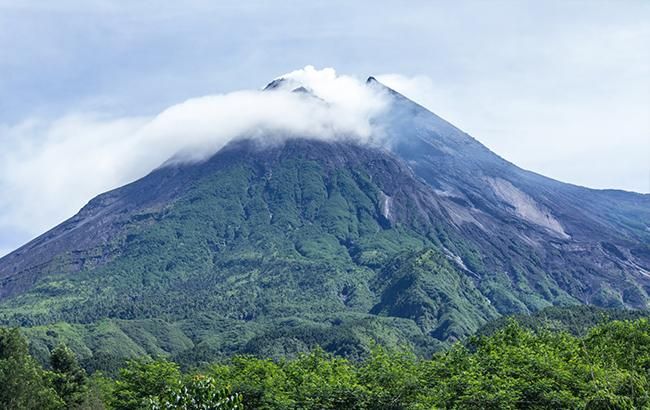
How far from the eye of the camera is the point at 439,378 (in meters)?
41.5

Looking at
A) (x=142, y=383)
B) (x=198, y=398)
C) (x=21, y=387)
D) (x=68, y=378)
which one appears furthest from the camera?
(x=68, y=378)

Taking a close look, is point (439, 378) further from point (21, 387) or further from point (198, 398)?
point (21, 387)

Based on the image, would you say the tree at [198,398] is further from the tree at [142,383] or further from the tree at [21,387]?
the tree at [21,387]

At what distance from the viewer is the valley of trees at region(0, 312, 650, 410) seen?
35.3 metres

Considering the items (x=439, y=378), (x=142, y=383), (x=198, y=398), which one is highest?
(x=198, y=398)

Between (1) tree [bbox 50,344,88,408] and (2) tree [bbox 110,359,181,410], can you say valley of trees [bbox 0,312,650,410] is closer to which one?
(2) tree [bbox 110,359,181,410]

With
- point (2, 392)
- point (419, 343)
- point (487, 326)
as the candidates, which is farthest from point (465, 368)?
point (419, 343)

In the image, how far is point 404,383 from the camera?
40750 millimetres

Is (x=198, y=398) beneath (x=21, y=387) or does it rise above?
above

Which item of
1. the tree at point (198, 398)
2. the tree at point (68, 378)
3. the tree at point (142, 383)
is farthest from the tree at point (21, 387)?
the tree at point (198, 398)

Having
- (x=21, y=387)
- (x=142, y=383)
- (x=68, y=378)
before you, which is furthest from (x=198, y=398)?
(x=68, y=378)

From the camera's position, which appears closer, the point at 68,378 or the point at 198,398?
the point at 198,398

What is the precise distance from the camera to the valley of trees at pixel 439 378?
1390 inches

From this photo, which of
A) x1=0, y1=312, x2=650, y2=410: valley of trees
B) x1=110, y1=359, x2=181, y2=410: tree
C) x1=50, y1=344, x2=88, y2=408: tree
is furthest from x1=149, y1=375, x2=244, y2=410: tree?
x1=50, y1=344, x2=88, y2=408: tree
